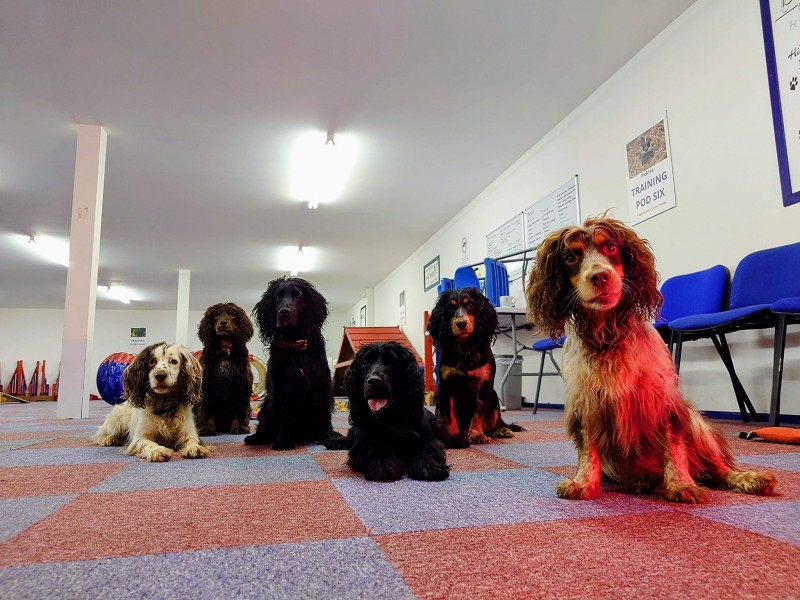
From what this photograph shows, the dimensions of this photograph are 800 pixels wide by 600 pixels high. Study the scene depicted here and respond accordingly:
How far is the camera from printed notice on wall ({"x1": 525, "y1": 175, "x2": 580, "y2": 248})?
20.0 feet

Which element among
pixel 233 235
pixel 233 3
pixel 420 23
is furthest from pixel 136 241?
pixel 420 23

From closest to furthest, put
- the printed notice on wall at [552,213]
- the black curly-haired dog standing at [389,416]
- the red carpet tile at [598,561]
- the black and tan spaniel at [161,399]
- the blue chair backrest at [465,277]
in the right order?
the red carpet tile at [598,561] → the black curly-haired dog standing at [389,416] → the black and tan spaniel at [161,399] → the blue chair backrest at [465,277] → the printed notice on wall at [552,213]

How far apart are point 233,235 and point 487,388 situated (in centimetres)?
938

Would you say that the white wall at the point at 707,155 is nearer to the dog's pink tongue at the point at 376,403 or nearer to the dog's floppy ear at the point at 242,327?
the dog's pink tongue at the point at 376,403

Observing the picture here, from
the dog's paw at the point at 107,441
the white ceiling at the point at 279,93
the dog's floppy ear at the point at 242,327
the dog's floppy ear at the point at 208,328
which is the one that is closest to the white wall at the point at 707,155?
the white ceiling at the point at 279,93

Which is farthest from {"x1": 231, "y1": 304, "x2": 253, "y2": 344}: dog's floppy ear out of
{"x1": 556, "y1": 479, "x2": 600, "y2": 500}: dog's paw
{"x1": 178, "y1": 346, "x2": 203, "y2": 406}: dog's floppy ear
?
{"x1": 556, "y1": 479, "x2": 600, "y2": 500}: dog's paw

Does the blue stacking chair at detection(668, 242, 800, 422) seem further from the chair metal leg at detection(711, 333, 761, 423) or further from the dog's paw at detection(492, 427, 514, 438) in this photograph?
the dog's paw at detection(492, 427, 514, 438)

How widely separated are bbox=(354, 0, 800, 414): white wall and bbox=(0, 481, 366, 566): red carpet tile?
361cm

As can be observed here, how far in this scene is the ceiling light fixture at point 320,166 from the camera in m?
6.89

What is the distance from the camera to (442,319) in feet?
10.8

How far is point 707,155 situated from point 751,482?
11.3ft

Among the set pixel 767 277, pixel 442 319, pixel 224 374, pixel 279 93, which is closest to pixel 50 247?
pixel 279 93

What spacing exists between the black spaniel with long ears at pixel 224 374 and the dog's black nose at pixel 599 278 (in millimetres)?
3235

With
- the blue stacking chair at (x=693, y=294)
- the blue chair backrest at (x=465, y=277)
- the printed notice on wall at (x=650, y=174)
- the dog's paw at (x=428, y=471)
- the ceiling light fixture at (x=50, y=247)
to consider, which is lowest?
the dog's paw at (x=428, y=471)
